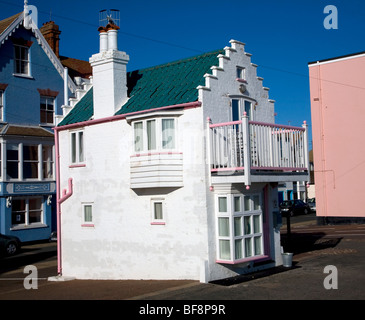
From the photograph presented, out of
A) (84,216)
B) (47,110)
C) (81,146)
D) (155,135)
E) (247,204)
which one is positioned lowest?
(84,216)

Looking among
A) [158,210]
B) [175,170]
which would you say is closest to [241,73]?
[175,170]

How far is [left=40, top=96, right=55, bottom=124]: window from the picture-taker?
108ft

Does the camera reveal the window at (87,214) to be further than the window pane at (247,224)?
Yes

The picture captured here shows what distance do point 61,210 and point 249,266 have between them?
775cm

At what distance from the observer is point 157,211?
1559 centimetres

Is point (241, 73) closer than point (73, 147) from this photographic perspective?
Yes

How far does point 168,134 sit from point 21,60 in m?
20.5

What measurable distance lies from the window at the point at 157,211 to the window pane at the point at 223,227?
187 cm

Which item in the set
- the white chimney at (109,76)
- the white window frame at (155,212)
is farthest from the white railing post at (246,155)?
the white chimney at (109,76)

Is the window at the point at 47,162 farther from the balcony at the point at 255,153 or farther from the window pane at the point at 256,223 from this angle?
the window pane at the point at 256,223

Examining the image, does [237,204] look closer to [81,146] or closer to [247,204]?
[247,204]

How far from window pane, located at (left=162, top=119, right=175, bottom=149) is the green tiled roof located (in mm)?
702

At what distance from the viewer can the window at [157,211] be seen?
50.5 ft

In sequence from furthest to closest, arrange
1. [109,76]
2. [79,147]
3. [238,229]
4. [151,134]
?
1. [79,147]
2. [109,76]
3. [151,134]
4. [238,229]
